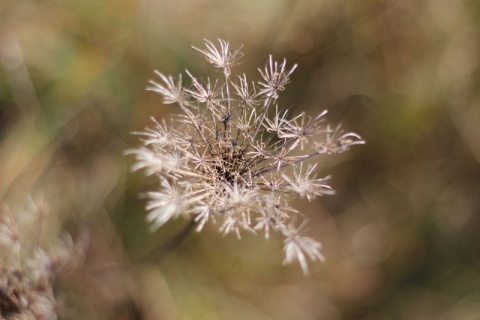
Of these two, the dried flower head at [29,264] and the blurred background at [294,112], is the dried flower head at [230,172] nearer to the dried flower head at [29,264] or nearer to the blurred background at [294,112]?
the dried flower head at [29,264]

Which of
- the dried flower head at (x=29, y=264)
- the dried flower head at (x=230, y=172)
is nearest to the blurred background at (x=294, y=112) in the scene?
the dried flower head at (x=29, y=264)

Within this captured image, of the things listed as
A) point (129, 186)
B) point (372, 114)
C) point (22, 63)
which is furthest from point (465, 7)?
point (22, 63)

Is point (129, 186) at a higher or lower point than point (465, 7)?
lower

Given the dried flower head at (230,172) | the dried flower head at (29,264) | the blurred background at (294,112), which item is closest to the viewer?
the dried flower head at (230,172)

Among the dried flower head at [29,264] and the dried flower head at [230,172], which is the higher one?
the dried flower head at [230,172]

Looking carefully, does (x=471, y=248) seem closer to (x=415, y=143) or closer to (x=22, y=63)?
(x=415, y=143)

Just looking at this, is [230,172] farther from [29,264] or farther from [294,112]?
[294,112]
